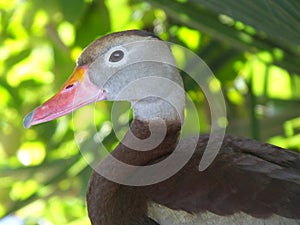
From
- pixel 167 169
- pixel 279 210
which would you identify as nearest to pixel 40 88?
pixel 167 169

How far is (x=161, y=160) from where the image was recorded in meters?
1.67

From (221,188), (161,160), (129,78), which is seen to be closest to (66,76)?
(129,78)

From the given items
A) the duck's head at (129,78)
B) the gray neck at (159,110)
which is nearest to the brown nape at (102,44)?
the duck's head at (129,78)

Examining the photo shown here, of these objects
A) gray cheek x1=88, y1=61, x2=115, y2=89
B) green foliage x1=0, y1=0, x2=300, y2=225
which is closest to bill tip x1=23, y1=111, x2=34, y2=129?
gray cheek x1=88, y1=61, x2=115, y2=89

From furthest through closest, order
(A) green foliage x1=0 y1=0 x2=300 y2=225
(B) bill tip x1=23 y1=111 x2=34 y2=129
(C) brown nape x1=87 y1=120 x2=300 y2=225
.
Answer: (A) green foliage x1=0 y1=0 x2=300 y2=225 < (B) bill tip x1=23 y1=111 x2=34 y2=129 < (C) brown nape x1=87 y1=120 x2=300 y2=225

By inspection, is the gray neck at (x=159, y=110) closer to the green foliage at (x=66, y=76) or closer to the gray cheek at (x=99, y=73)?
the gray cheek at (x=99, y=73)

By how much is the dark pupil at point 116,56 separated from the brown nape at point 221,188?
0.21 metres

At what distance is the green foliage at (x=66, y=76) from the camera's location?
2115 millimetres

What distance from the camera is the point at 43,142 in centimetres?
248

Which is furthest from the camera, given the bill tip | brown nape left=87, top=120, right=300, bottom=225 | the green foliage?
the green foliage

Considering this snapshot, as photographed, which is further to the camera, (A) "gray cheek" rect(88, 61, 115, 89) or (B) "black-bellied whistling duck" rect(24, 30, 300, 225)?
(A) "gray cheek" rect(88, 61, 115, 89)

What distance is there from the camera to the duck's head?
1754 mm

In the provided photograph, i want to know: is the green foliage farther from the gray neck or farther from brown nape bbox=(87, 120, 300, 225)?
brown nape bbox=(87, 120, 300, 225)

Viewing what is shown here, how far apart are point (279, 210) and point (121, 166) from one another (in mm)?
365
